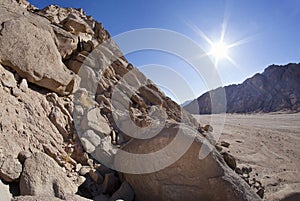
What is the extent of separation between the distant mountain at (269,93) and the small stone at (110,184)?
4774 centimetres

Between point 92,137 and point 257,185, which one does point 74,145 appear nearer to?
point 92,137

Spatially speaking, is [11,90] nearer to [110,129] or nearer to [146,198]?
[110,129]

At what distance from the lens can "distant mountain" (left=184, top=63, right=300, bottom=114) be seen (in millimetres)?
53531

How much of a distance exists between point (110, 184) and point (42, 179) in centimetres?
133

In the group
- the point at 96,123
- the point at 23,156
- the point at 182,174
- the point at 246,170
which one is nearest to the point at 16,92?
the point at 23,156

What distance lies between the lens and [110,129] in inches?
220

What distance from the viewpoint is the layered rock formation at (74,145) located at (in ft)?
10.9

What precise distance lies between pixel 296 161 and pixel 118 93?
7.23 metres

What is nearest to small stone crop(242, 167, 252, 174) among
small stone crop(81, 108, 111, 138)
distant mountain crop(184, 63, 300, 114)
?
small stone crop(81, 108, 111, 138)

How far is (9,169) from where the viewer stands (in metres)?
2.99

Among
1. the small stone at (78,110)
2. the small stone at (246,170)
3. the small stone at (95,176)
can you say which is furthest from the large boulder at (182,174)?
the small stone at (246,170)

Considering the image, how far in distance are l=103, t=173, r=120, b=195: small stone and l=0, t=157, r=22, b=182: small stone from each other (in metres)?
1.46

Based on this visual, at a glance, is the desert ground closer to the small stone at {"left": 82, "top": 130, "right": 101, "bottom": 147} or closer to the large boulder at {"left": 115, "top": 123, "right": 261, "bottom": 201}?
the large boulder at {"left": 115, "top": 123, "right": 261, "bottom": 201}

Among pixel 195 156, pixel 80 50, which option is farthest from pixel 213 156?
pixel 80 50
